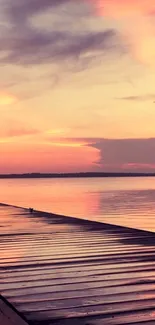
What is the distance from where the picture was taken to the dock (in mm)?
4086

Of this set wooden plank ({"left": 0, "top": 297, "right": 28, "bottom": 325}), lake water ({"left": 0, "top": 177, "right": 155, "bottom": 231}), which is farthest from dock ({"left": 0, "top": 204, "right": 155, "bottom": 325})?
lake water ({"left": 0, "top": 177, "right": 155, "bottom": 231})

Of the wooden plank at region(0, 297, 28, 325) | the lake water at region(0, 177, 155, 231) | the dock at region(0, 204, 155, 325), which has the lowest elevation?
the lake water at region(0, 177, 155, 231)

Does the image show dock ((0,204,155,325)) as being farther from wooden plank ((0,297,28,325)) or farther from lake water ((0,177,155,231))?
lake water ((0,177,155,231))

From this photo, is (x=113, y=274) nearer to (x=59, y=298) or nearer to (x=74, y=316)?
(x=59, y=298)

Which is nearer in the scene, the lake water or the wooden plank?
the wooden plank

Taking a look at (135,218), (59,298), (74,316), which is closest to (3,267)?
(59,298)

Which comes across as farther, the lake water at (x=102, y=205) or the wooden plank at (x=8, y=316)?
the lake water at (x=102, y=205)

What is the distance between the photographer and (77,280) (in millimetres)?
5297

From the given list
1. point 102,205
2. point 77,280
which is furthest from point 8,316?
point 102,205

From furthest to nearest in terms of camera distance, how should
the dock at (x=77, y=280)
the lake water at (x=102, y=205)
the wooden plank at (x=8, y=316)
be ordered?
the lake water at (x=102, y=205)
the dock at (x=77, y=280)
the wooden plank at (x=8, y=316)

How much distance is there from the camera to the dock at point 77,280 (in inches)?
161

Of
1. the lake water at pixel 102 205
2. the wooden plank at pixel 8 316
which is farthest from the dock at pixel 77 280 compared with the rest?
the lake water at pixel 102 205

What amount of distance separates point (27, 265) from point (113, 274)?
125 cm

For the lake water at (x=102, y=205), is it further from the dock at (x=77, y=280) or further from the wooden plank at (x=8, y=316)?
the wooden plank at (x=8, y=316)
